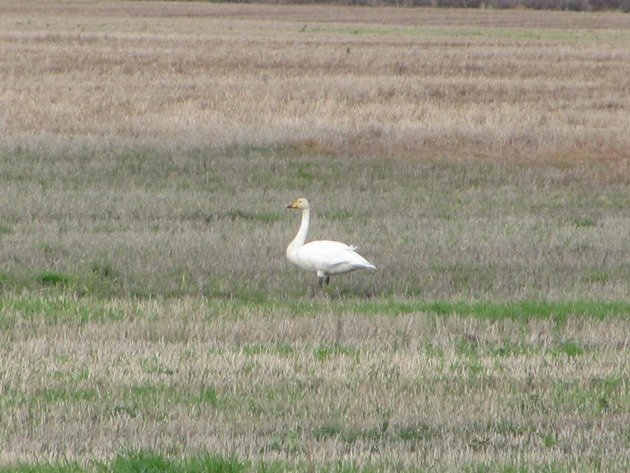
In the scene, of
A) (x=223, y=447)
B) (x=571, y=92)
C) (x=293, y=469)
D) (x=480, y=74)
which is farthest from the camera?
(x=480, y=74)

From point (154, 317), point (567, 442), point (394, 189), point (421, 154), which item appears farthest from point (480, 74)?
point (567, 442)

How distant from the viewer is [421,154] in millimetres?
20641

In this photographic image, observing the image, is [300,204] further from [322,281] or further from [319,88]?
[319,88]

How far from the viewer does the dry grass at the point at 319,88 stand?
2162cm

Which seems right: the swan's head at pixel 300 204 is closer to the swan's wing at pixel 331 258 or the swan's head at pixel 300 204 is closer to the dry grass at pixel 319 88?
the swan's wing at pixel 331 258

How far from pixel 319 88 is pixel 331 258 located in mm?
17313

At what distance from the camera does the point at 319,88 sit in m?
28.1

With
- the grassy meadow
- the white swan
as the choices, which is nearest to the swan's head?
the grassy meadow

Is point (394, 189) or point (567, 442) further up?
point (567, 442)

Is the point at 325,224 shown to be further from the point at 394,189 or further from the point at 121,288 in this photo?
the point at 121,288

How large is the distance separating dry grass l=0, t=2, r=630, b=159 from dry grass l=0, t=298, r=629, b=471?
11.2 metres

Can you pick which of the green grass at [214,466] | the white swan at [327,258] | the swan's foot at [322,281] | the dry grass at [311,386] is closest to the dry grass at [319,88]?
the swan's foot at [322,281]

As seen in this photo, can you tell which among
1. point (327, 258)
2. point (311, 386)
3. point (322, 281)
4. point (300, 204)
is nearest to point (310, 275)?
point (322, 281)

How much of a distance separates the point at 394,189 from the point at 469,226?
3023 mm
